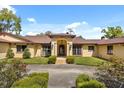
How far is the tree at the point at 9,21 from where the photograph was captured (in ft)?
155

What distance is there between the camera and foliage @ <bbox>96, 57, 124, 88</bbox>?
13.4m

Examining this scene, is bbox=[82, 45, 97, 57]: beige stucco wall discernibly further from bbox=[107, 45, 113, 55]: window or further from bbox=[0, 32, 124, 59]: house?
bbox=[107, 45, 113, 55]: window

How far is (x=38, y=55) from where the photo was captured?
34375 mm

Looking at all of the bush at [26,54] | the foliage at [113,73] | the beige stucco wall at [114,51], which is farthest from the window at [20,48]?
the foliage at [113,73]

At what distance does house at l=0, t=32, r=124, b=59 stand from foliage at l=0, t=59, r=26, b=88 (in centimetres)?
1650

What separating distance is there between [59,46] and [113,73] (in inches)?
894

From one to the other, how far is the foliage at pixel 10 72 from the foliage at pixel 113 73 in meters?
4.59

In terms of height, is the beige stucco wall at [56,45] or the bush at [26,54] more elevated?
the beige stucco wall at [56,45]

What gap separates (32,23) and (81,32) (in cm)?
1090

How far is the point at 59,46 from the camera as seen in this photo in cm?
3597

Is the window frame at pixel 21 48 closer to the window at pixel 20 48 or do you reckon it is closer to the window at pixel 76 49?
the window at pixel 20 48

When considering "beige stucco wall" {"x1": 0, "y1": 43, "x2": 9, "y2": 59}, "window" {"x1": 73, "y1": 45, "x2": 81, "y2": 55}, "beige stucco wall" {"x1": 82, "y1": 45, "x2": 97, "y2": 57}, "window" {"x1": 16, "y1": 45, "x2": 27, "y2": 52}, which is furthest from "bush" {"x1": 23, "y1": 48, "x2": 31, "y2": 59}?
"beige stucco wall" {"x1": 82, "y1": 45, "x2": 97, "y2": 57}
